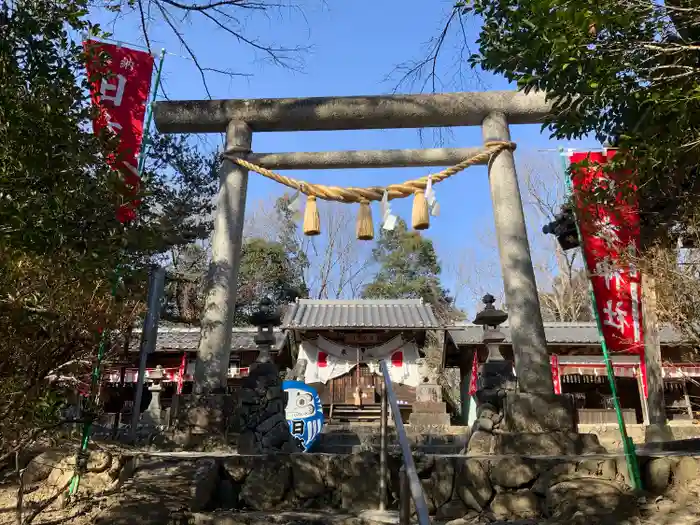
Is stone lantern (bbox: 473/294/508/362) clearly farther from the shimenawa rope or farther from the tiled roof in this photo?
the tiled roof

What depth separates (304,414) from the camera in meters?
6.97

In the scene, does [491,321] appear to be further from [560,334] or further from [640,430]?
[560,334]

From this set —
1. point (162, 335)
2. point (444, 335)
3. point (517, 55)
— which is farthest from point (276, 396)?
point (162, 335)

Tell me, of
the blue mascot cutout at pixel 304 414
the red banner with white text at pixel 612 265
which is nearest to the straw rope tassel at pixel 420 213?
the red banner with white text at pixel 612 265

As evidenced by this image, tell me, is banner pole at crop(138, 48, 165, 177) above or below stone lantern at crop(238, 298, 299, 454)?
above

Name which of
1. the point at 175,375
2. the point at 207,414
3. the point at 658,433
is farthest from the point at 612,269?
the point at 175,375

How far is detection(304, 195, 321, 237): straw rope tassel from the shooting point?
6180 mm

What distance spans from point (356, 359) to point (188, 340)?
5488 mm

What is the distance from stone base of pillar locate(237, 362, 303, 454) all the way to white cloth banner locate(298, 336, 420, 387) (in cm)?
891

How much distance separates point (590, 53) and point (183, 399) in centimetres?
489

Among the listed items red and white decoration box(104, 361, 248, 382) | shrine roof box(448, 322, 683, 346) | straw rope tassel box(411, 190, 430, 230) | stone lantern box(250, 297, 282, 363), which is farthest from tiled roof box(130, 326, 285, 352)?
straw rope tassel box(411, 190, 430, 230)

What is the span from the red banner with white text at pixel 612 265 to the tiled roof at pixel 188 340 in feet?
37.4

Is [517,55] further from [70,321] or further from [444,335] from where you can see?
[444,335]

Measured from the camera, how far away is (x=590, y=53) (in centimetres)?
318
